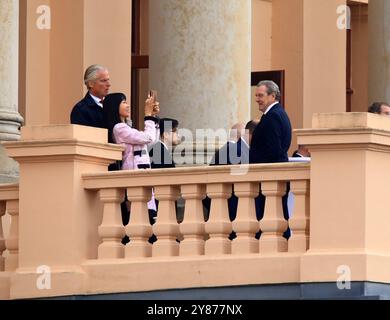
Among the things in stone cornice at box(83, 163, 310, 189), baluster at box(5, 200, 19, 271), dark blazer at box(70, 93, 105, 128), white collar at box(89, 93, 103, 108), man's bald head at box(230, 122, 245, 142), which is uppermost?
white collar at box(89, 93, 103, 108)

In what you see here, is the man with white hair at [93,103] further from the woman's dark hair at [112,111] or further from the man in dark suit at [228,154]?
the man in dark suit at [228,154]

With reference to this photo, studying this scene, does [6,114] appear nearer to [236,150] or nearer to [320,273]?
[236,150]

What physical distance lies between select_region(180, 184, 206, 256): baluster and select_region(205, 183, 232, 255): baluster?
0.31ft

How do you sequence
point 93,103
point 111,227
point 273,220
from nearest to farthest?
point 273,220 < point 111,227 < point 93,103

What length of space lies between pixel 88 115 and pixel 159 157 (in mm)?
968

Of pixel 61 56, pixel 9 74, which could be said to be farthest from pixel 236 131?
pixel 61 56

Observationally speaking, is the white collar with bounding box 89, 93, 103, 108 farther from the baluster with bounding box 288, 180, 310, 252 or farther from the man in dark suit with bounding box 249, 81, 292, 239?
the baluster with bounding box 288, 180, 310, 252

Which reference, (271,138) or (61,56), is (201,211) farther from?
(61,56)

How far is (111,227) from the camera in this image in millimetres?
14578

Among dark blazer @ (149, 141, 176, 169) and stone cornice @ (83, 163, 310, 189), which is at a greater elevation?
dark blazer @ (149, 141, 176, 169)

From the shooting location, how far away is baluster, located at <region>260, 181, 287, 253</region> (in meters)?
13.9

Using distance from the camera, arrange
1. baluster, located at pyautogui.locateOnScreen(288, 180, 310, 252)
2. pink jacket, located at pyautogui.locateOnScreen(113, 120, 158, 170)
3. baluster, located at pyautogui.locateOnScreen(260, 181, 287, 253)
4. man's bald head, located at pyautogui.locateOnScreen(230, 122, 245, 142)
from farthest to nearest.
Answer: man's bald head, located at pyautogui.locateOnScreen(230, 122, 245, 142) → pink jacket, located at pyautogui.locateOnScreen(113, 120, 158, 170) → baluster, located at pyautogui.locateOnScreen(260, 181, 287, 253) → baluster, located at pyautogui.locateOnScreen(288, 180, 310, 252)

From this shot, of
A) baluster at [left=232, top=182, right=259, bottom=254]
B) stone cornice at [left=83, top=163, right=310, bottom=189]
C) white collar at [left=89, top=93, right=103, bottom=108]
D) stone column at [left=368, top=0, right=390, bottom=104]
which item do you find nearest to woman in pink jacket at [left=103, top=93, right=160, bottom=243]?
white collar at [left=89, top=93, right=103, bottom=108]

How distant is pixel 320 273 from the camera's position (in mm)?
13516
